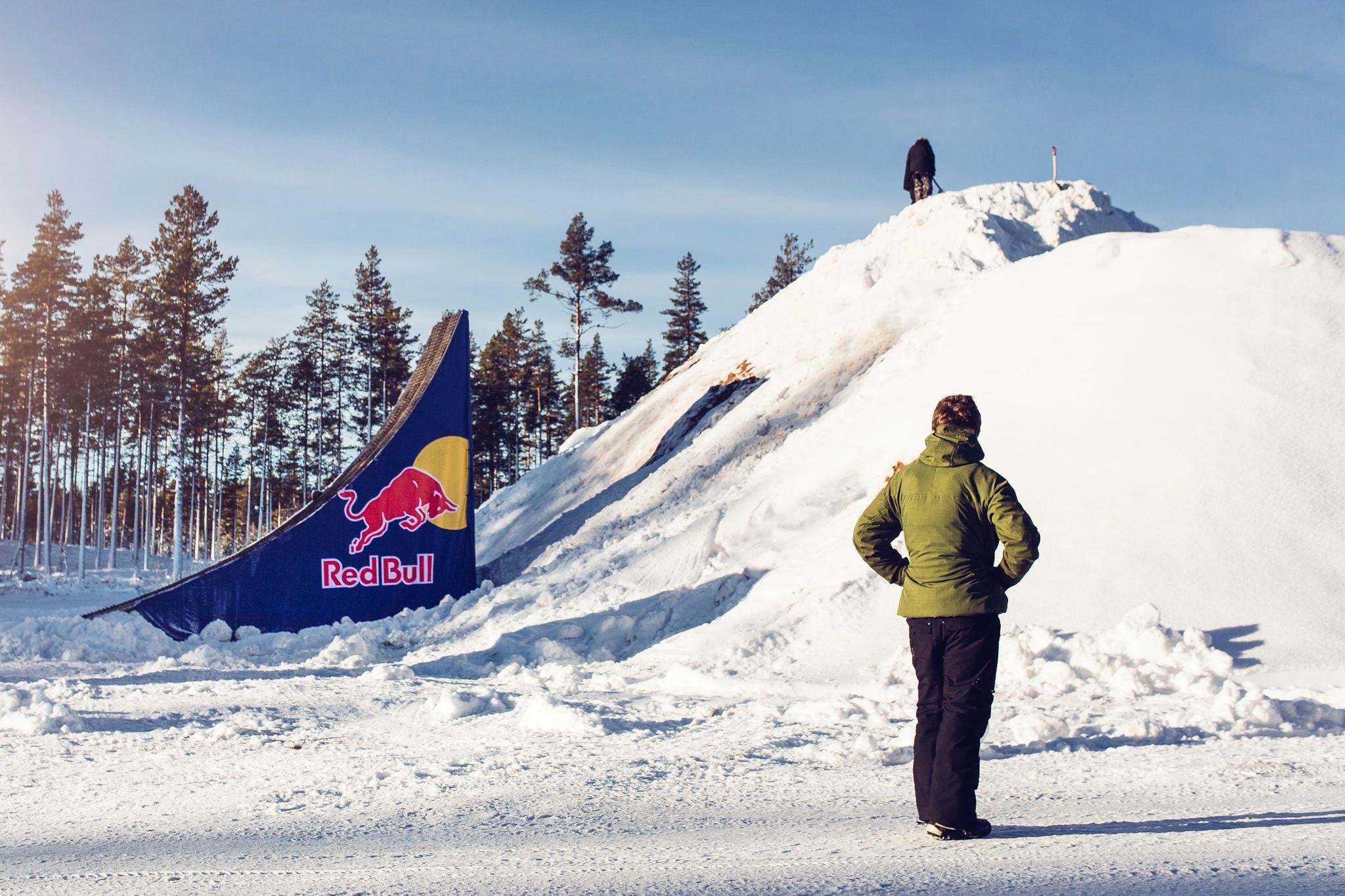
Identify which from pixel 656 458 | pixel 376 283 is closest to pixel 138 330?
pixel 376 283

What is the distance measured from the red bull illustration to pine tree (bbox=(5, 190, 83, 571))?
79.9 ft

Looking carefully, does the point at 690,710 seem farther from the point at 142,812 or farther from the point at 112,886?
the point at 112,886

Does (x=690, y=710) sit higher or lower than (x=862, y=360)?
lower

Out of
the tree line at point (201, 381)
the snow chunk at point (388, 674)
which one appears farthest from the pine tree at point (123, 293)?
the snow chunk at point (388, 674)

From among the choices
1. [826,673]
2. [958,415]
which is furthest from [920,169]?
[958,415]

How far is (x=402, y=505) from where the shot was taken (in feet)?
41.9

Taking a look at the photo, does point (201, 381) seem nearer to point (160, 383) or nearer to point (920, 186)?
point (160, 383)

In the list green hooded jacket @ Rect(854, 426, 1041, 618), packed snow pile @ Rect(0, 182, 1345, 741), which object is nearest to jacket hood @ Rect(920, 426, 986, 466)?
green hooded jacket @ Rect(854, 426, 1041, 618)

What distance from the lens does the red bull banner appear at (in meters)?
11.7

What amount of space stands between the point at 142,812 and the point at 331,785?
0.78 meters

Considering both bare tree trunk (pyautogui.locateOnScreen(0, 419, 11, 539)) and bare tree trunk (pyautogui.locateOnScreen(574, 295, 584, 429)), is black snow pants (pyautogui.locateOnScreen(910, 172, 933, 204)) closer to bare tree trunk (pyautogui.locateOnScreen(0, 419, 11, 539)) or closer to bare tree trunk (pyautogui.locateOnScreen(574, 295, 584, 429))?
bare tree trunk (pyautogui.locateOnScreen(574, 295, 584, 429))

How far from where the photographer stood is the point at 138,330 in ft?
122

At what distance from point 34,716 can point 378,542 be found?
6364mm

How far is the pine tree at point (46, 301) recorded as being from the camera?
105ft
